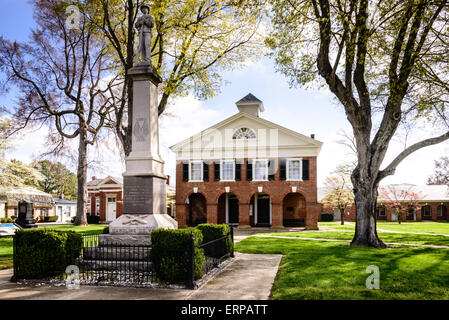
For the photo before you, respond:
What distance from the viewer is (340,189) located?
3712 cm

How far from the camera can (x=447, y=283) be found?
748 cm

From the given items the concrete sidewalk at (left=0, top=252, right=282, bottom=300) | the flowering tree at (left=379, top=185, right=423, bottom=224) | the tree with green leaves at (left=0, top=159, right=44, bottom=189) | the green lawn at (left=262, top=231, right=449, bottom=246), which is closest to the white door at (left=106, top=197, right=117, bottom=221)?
the tree with green leaves at (left=0, top=159, right=44, bottom=189)

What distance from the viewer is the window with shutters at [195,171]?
30.9 meters

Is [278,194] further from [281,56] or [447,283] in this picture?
[447,283]

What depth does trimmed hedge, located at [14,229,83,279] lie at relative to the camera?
7.79 meters

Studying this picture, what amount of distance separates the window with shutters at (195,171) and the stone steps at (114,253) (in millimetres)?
22097

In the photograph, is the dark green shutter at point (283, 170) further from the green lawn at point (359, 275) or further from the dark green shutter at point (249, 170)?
the green lawn at point (359, 275)

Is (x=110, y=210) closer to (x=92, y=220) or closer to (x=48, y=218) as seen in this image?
(x=92, y=220)

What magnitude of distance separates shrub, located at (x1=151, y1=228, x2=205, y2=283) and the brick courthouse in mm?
22408

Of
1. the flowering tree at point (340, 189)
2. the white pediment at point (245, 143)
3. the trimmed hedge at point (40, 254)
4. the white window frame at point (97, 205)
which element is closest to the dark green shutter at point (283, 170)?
the white pediment at point (245, 143)

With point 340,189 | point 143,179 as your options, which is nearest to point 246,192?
point 340,189

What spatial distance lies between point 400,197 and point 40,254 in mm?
49835

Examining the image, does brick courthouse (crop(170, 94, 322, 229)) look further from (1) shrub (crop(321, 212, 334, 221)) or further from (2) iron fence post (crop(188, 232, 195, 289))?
(2) iron fence post (crop(188, 232, 195, 289))

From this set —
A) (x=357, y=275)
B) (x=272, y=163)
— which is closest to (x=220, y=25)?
(x=357, y=275)
